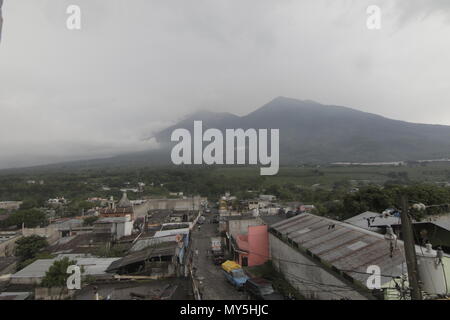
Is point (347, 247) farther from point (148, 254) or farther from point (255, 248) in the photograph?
point (148, 254)

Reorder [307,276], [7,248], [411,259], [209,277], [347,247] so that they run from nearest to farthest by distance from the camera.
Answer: [411,259]
[347,247]
[307,276]
[209,277]
[7,248]

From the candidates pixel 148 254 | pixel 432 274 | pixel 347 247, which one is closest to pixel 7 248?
pixel 148 254

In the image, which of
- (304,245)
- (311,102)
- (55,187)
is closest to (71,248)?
(304,245)

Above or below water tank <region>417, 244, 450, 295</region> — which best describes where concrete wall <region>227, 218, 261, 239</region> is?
below

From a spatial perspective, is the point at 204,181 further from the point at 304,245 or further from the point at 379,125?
the point at 379,125

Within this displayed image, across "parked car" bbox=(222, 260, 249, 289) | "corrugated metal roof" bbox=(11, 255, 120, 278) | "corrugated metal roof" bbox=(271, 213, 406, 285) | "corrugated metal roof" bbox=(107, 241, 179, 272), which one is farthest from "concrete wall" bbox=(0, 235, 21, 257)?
"corrugated metal roof" bbox=(271, 213, 406, 285)

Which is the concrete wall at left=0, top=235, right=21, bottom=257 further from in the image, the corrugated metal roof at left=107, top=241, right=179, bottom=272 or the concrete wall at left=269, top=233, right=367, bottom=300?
the concrete wall at left=269, top=233, right=367, bottom=300

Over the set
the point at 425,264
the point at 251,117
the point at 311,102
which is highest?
the point at 311,102
